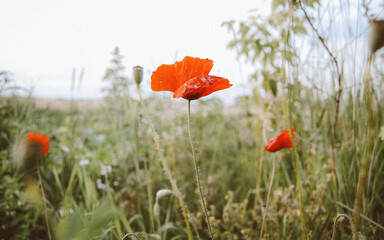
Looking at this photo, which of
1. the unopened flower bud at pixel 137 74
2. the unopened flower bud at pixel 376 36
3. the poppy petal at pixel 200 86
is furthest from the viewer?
the unopened flower bud at pixel 137 74

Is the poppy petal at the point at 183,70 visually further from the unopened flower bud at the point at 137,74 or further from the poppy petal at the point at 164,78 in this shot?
the unopened flower bud at the point at 137,74

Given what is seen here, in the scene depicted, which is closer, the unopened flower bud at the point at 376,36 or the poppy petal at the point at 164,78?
the unopened flower bud at the point at 376,36

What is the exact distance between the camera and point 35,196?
133 centimetres

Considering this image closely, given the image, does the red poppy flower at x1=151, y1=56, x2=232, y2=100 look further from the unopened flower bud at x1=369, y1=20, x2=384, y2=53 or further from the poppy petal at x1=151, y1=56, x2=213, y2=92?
the unopened flower bud at x1=369, y1=20, x2=384, y2=53

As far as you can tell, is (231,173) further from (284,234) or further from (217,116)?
(217,116)

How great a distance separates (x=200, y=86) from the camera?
697 mm

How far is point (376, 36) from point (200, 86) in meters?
0.39

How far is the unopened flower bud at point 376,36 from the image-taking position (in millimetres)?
580

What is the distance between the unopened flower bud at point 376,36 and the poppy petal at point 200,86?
1.09ft

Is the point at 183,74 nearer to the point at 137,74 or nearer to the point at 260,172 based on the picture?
the point at 137,74

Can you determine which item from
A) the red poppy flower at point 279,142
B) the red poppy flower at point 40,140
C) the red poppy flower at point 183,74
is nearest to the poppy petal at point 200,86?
the red poppy flower at point 183,74

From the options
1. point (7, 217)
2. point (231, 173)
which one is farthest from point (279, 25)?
point (7, 217)

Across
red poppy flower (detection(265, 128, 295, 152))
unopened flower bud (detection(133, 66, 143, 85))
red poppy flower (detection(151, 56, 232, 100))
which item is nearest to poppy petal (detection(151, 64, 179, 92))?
red poppy flower (detection(151, 56, 232, 100))

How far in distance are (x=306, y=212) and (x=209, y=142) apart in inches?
58.3
